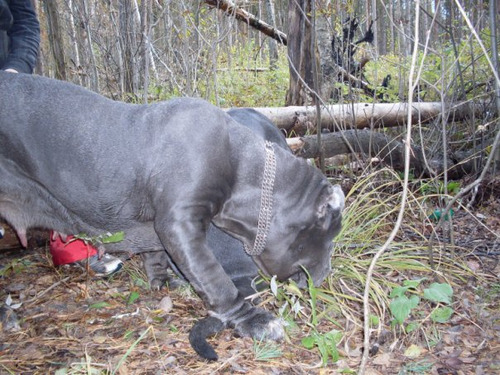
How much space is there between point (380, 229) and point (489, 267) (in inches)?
36.4

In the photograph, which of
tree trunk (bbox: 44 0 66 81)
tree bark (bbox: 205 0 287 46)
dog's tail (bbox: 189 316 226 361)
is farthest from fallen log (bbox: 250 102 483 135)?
tree trunk (bbox: 44 0 66 81)

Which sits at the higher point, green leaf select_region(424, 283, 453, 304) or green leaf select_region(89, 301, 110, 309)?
green leaf select_region(424, 283, 453, 304)

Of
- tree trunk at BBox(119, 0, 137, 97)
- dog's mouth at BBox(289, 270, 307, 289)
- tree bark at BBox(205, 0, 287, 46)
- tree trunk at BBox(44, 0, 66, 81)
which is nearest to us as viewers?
dog's mouth at BBox(289, 270, 307, 289)

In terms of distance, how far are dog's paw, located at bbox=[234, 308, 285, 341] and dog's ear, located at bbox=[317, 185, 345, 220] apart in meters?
0.68

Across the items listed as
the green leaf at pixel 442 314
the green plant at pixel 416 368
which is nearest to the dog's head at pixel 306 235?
the green leaf at pixel 442 314

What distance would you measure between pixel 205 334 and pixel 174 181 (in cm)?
88

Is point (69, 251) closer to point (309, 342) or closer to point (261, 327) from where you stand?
point (261, 327)

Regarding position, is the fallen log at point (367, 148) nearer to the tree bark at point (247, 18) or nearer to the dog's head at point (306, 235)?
the dog's head at point (306, 235)

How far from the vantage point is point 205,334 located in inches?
107

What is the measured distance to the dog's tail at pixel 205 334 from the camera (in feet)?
8.47

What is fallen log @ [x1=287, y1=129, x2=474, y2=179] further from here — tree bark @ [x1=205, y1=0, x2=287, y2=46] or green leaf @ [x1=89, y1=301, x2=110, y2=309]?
tree bark @ [x1=205, y1=0, x2=287, y2=46]

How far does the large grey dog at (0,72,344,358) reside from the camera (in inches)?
107

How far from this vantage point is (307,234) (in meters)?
3.01

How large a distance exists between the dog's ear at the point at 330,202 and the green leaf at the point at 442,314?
0.83 metres
